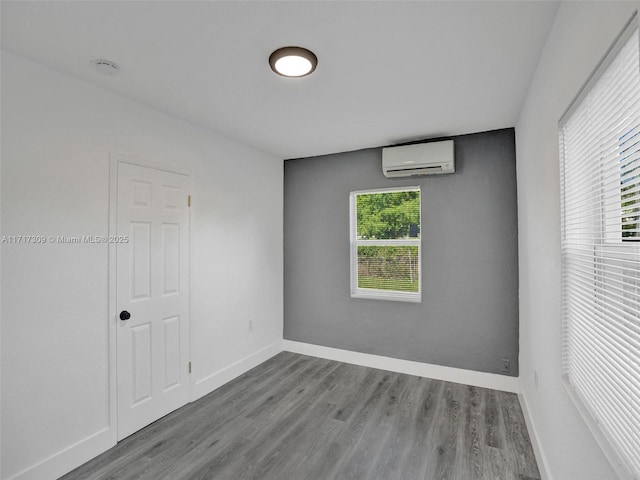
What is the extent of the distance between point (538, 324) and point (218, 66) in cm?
273

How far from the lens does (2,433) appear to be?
5.93 feet

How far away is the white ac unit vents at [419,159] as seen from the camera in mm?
3293

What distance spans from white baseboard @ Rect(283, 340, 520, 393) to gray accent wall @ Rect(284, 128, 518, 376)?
6 cm

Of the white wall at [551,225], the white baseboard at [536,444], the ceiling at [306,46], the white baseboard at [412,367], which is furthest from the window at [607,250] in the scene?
the white baseboard at [412,367]

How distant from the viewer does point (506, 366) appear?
3.18 metres

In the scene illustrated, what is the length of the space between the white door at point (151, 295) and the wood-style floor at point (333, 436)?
253 mm

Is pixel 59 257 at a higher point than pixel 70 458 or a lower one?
higher

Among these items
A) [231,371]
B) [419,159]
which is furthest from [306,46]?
[231,371]

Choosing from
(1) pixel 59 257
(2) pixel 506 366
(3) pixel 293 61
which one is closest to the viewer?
(3) pixel 293 61

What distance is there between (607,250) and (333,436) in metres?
2.22

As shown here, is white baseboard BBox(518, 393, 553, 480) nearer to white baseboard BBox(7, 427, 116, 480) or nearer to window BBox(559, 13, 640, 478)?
window BBox(559, 13, 640, 478)

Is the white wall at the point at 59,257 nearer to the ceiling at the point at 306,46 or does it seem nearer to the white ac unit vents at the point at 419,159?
the ceiling at the point at 306,46

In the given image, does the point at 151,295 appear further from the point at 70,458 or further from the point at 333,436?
the point at 333,436

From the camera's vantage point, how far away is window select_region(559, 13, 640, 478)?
0.90 metres
